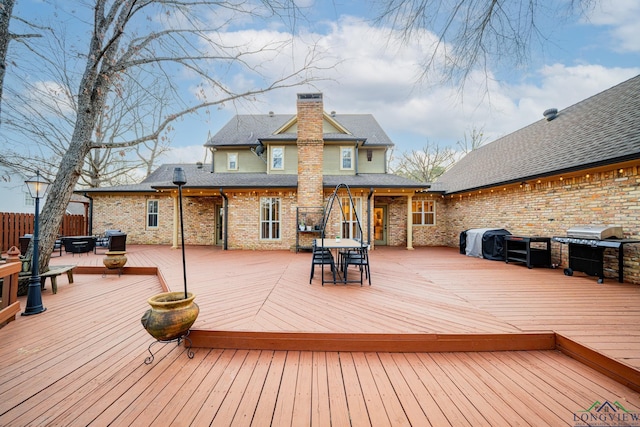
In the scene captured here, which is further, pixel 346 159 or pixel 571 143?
pixel 346 159

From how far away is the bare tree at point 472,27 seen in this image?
2.00 meters

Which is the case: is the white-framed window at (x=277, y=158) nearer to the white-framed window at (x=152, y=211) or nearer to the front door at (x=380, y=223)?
the front door at (x=380, y=223)

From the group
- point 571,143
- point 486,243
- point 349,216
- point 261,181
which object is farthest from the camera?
point 261,181

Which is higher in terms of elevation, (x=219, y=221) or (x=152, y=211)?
(x=152, y=211)

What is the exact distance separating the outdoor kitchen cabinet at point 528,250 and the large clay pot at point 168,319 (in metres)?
7.62

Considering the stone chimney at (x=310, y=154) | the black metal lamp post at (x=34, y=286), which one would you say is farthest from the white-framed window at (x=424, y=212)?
the black metal lamp post at (x=34, y=286)

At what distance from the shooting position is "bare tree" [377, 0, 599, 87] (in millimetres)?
1998

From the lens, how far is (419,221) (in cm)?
1141

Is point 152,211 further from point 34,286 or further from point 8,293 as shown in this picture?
point 8,293

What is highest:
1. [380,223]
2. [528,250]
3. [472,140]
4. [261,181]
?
[472,140]

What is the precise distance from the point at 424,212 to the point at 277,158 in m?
7.32

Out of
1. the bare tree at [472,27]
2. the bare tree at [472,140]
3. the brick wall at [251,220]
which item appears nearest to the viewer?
the bare tree at [472,27]

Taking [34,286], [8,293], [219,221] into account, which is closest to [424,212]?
[219,221]

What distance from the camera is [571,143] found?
6801mm
